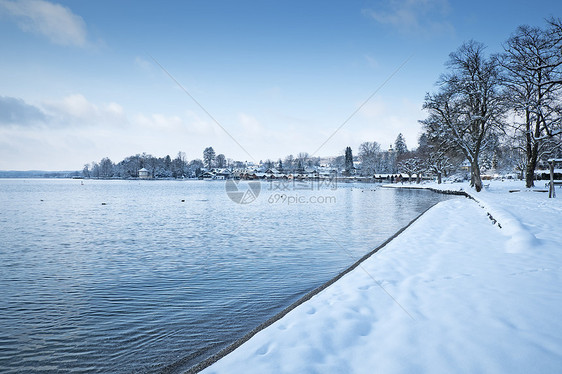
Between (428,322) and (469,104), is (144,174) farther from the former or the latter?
(428,322)

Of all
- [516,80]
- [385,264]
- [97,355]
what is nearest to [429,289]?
[385,264]

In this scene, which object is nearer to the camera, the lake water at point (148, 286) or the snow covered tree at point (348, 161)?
the lake water at point (148, 286)

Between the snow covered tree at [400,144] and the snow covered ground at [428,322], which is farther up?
the snow covered tree at [400,144]

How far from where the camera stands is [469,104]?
102ft

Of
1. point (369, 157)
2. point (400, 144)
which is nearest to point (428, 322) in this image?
point (400, 144)

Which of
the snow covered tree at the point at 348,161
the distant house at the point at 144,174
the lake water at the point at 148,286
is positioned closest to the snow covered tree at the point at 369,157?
Result: the snow covered tree at the point at 348,161

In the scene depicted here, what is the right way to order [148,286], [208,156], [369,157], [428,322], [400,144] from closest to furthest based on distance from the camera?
[428,322]
[148,286]
[400,144]
[369,157]
[208,156]

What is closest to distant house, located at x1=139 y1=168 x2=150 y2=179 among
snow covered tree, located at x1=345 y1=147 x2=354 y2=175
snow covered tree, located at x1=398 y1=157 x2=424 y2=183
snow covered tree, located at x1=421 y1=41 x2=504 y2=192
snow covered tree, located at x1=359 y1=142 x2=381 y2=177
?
snow covered tree, located at x1=345 y1=147 x2=354 y2=175

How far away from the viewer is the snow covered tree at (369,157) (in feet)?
501

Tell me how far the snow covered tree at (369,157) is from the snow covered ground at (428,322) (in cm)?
14850

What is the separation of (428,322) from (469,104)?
3295 centimetres

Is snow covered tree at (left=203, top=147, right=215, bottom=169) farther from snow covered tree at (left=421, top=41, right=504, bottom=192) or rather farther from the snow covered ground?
the snow covered ground

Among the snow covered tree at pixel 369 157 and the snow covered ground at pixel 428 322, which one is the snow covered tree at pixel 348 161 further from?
the snow covered ground at pixel 428 322

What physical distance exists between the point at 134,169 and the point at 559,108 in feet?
634
